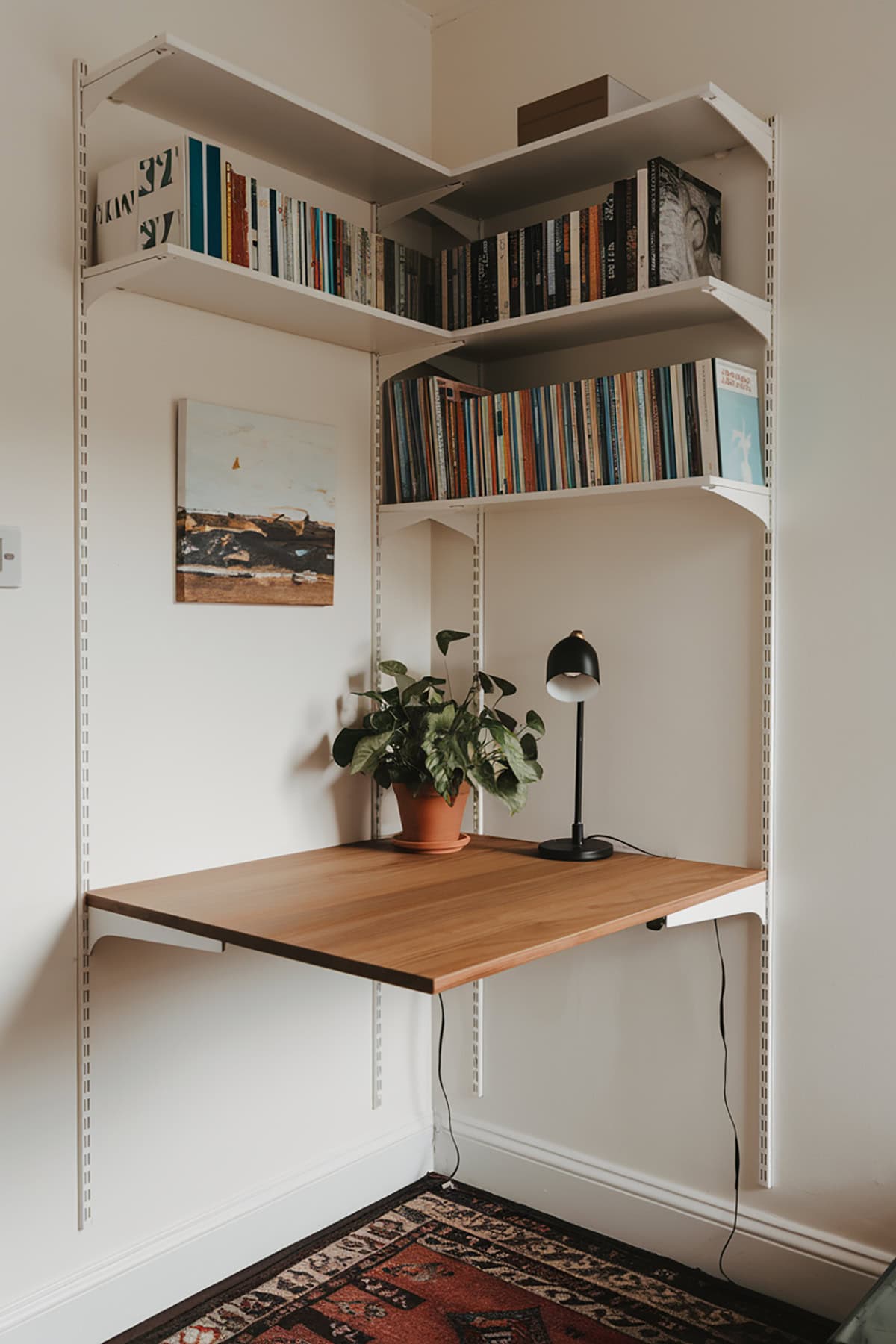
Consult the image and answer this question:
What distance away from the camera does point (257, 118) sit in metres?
2.19

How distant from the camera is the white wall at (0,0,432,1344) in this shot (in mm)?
1978

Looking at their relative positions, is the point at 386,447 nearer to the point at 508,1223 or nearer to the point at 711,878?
the point at 711,878

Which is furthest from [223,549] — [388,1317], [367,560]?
[388,1317]

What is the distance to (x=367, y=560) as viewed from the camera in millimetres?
2645

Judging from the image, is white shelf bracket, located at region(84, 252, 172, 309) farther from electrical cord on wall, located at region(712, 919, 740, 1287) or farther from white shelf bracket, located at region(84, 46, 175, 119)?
electrical cord on wall, located at region(712, 919, 740, 1287)

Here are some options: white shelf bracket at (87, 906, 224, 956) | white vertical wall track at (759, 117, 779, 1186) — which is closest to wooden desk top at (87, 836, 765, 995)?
white shelf bracket at (87, 906, 224, 956)

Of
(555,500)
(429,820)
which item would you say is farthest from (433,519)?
(429,820)

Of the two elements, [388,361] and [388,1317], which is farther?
[388,361]

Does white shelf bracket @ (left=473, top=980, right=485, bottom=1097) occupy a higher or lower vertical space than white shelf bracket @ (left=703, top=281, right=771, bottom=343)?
lower

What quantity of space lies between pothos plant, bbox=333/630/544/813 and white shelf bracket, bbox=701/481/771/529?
2.14 feet

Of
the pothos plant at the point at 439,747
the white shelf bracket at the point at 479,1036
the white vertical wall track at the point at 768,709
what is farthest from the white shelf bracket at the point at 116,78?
the white shelf bracket at the point at 479,1036

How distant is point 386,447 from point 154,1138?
155 cm

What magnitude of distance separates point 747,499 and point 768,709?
407mm

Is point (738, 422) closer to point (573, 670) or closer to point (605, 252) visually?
point (605, 252)
